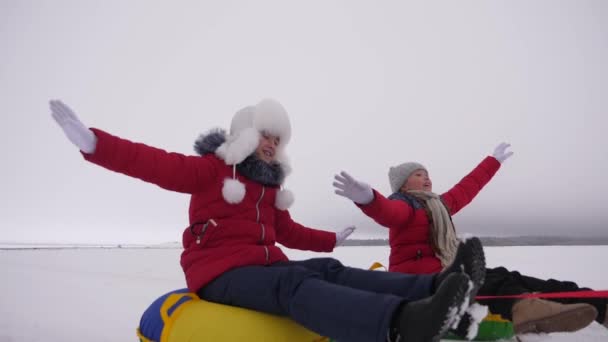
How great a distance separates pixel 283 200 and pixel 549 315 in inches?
68.5

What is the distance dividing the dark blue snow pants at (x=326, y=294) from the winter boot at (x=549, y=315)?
0.79 m

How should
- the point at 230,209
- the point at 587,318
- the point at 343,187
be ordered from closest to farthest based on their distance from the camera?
the point at 587,318 < the point at 230,209 < the point at 343,187

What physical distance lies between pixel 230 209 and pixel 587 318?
212 centimetres

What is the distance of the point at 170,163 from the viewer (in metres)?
2.08

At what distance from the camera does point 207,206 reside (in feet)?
7.36

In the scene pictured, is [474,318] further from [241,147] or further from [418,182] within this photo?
[418,182]

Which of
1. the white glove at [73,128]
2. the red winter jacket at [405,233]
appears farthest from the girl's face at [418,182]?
the white glove at [73,128]

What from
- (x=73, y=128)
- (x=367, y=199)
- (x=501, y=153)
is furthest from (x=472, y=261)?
(x=501, y=153)

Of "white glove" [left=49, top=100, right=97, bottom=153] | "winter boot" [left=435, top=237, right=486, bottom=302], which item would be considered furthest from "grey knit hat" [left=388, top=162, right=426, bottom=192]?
"white glove" [left=49, top=100, right=97, bottom=153]

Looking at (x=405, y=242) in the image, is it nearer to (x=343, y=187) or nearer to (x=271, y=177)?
(x=343, y=187)

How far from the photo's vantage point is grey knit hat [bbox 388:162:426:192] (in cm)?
367

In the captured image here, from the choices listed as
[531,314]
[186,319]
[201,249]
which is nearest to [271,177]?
[201,249]

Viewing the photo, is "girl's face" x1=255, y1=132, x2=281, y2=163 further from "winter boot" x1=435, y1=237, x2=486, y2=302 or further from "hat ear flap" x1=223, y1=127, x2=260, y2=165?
"winter boot" x1=435, y1=237, x2=486, y2=302

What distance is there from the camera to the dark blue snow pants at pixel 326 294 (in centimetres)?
130
